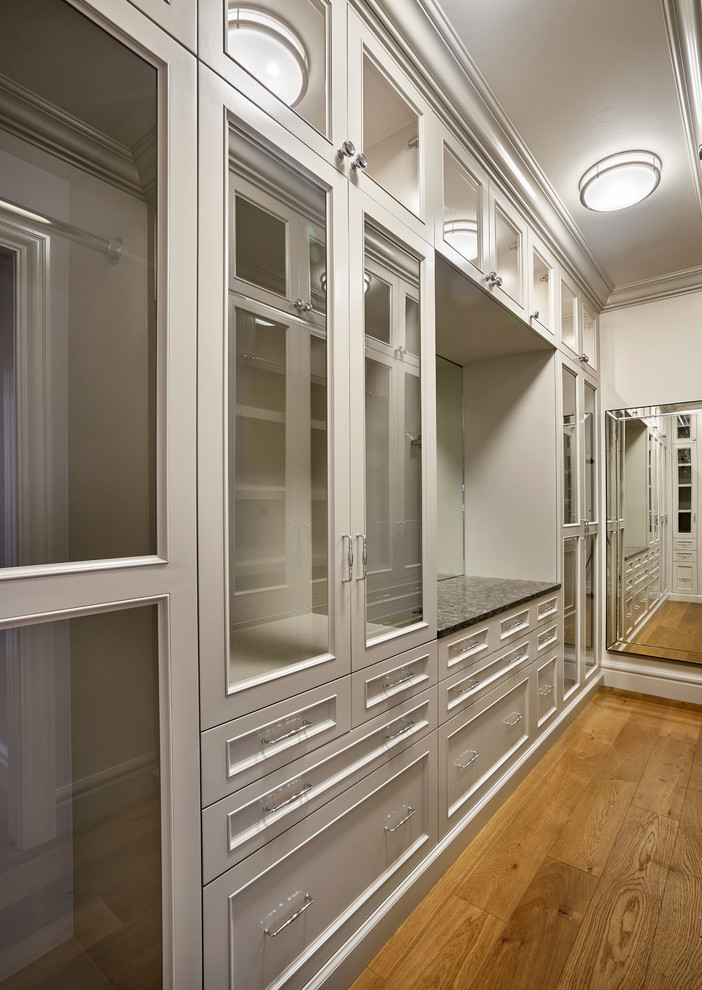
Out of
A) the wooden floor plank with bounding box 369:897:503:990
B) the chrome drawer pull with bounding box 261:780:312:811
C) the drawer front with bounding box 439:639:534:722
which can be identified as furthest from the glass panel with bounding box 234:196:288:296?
the wooden floor plank with bounding box 369:897:503:990

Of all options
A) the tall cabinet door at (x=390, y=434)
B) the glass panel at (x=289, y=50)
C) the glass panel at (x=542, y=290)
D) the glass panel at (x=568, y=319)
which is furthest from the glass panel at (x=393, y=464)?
the glass panel at (x=568, y=319)

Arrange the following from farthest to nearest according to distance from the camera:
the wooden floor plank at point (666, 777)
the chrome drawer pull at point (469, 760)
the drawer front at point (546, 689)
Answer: the drawer front at point (546, 689) → the wooden floor plank at point (666, 777) → the chrome drawer pull at point (469, 760)

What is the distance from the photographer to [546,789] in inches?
95.2

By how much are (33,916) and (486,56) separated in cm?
254

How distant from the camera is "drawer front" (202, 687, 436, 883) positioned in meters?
1.06

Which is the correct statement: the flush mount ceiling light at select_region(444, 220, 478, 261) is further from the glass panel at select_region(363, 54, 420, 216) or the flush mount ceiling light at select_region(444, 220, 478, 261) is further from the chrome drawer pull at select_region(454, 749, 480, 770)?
the chrome drawer pull at select_region(454, 749, 480, 770)

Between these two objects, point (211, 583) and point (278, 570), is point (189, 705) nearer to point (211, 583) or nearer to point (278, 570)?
point (211, 583)

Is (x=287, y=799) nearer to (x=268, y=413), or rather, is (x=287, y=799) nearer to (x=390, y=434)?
(x=268, y=413)

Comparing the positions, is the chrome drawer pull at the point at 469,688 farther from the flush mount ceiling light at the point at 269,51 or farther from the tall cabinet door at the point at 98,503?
the flush mount ceiling light at the point at 269,51

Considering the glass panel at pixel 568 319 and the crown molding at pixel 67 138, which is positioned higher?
the glass panel at pixel 568 319

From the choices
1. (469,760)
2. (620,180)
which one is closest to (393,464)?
(469,760)

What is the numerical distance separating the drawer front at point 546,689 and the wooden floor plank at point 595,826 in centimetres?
36

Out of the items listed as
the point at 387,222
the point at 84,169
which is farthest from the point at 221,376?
the point at 387,222

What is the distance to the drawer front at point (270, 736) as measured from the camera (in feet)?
3.44
